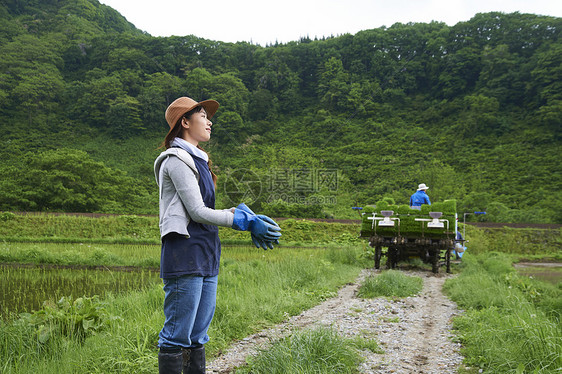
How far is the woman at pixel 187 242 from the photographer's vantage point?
208 centimetres

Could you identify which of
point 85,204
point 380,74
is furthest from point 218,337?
point 380,74

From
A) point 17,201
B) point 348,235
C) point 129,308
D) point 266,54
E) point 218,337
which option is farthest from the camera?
point 266,54

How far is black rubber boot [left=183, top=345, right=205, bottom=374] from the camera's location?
7.44ft

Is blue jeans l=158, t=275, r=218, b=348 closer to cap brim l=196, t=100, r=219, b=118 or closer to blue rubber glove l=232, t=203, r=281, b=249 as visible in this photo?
blue rubber glove l=232, t=203, r=281, b=249

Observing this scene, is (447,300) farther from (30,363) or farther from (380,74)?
(380,74)

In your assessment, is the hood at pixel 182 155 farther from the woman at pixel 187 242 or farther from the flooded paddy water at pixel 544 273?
the flooded paddy water at pixel 544 273

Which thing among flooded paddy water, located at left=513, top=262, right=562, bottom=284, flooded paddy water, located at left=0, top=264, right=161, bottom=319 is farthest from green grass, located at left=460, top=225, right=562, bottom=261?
flooded paddy water, located at left=0, top=264, right=161, bottom=319

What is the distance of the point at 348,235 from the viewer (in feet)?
62.3

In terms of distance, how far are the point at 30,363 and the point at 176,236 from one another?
75.7 inches

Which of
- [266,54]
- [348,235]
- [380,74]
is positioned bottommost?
[348,235]

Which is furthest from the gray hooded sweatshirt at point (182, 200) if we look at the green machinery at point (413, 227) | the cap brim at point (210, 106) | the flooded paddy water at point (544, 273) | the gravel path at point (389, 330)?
the flooded paddy water at point (544, 273)

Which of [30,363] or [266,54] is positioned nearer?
[30,363]

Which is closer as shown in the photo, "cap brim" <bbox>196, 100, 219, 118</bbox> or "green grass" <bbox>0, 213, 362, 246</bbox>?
"cap brim" <bbox>196, 100, 219, 118</bbox>

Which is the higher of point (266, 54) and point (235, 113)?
point (266, 54)
